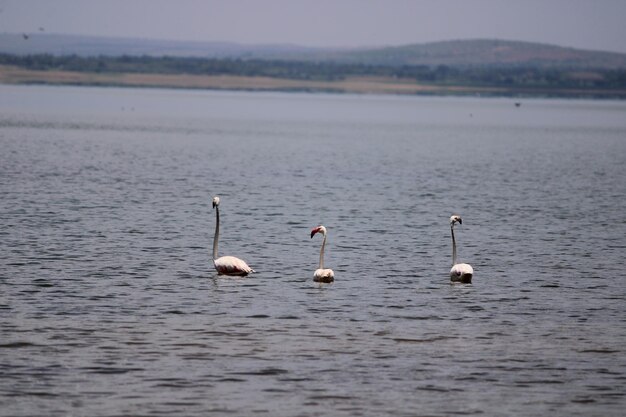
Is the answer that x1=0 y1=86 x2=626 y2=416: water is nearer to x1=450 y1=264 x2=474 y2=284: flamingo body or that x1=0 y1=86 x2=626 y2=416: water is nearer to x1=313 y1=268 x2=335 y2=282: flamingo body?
x1=313 y1=268 x2=335 y2=282: flamingo body

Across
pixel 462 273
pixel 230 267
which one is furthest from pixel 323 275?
pixel 462 273

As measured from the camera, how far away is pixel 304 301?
23609 millimetres

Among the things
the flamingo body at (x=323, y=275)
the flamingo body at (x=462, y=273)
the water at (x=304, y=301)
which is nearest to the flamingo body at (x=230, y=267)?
the water at (x=304, y=301)

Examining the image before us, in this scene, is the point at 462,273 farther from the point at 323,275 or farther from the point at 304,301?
the point at 304,301

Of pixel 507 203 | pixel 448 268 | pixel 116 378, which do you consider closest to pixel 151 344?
pixel 116 378

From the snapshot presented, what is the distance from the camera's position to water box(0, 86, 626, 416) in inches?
655

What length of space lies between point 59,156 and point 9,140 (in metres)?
16.0

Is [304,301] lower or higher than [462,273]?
lower

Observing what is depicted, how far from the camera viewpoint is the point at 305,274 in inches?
1080

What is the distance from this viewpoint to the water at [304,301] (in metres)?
16.6

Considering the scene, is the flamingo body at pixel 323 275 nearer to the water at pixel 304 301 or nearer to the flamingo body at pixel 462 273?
the water at pixel 304 301

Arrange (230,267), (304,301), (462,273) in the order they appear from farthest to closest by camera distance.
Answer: (230,267)
(462,273)
(304,301)

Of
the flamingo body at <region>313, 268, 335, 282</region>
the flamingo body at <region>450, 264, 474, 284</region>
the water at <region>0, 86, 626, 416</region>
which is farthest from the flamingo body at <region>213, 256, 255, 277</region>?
the flamingo body at <region>450, 264, 474, 284</region>

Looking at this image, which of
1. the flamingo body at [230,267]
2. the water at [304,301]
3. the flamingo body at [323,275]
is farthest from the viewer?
the flamingo body at [230,267]
